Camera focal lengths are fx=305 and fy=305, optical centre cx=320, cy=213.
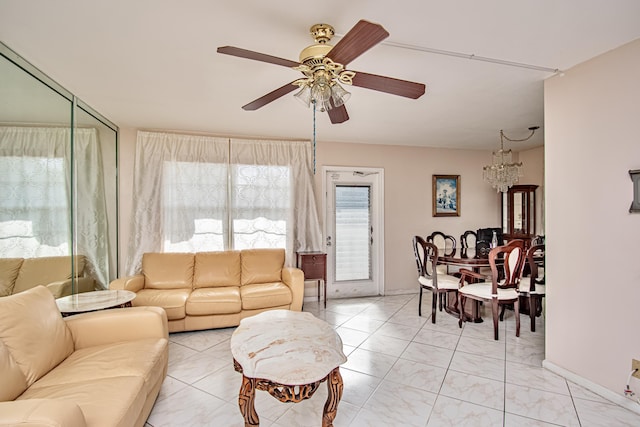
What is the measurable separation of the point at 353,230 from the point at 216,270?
7.05 feet

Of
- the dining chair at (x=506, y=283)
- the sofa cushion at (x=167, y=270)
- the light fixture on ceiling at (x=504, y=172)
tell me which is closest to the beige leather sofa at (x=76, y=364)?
the sofa cushion at (x=167, y=270)

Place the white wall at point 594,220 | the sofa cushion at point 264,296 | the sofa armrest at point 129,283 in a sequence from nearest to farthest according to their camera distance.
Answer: the white wall at point 594,220, the sofa armrest at point 129,283, the sofa cushion at point 264,296

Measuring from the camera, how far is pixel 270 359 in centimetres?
167

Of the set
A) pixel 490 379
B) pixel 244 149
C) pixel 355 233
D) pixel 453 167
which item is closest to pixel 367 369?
pixel 490 379

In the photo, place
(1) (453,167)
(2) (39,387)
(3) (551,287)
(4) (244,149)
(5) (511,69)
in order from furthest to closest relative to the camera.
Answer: (1) (453,167) → (4) (244,149) → (3) (551,287) → (5) (511,69) → (2) (39,387)

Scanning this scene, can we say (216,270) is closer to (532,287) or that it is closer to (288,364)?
(288,364)

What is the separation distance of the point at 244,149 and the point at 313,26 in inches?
108

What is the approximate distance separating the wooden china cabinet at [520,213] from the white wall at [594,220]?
8.78ft

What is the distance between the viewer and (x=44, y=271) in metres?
2.52

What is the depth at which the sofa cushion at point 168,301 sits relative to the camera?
3.27 m

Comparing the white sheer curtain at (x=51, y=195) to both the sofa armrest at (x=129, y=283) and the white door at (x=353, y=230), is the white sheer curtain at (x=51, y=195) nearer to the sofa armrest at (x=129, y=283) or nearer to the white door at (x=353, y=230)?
the sofa armrest at (x=129, y=283)

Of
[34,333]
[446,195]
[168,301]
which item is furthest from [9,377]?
[446,195]

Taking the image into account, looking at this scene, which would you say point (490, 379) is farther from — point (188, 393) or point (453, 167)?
point (453, 167)

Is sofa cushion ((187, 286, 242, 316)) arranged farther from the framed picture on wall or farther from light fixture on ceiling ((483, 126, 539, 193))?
light fixture on ceiling ((483, 126, 539, 193))
